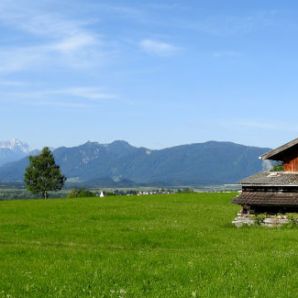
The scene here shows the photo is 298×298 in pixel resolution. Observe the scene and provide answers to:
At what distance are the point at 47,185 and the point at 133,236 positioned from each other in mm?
90760

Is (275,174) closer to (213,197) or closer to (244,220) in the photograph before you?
(244,220)

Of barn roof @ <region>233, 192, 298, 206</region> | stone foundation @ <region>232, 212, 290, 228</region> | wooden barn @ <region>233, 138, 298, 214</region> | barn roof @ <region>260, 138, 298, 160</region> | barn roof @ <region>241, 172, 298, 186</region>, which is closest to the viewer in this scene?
stone foundation @ <region>232, 212, 290, 228</region>

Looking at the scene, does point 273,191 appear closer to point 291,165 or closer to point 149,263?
point 291,165

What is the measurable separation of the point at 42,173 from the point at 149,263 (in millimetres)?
100618

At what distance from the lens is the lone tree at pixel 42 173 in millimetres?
116688

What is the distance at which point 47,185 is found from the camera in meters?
118

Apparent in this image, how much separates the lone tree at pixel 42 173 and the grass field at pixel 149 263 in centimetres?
8243

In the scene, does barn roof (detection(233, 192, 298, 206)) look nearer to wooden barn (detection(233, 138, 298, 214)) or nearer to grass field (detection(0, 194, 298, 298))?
wooden barn (detection(233, 138, 298, 214))

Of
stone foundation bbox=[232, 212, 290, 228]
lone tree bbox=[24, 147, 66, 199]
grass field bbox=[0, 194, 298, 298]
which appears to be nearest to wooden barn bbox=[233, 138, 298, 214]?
stone foundation bbox=[232, 212, 290, 228]

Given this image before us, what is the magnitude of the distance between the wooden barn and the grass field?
Result: 12.1 ft

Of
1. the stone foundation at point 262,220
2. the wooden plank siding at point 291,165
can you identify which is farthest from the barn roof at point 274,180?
the stone foundation at point 262,220

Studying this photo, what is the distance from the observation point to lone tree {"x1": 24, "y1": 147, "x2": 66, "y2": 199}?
4594 inches

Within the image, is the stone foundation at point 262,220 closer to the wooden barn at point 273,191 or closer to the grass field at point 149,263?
the wooden barn at point 273,191

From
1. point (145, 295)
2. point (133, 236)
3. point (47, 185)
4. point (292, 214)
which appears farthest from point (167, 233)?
point (47, 185)
